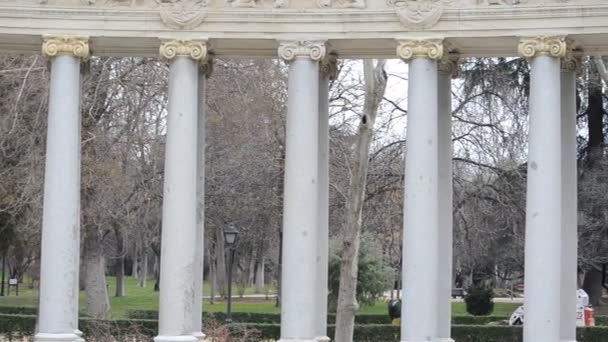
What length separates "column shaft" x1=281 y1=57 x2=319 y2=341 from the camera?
177 ft

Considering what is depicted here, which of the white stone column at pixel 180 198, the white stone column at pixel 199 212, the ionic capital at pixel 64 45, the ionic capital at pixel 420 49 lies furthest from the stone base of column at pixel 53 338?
A: the ionic capital at pixel 420 49

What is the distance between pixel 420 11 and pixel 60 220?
19852 millimetres

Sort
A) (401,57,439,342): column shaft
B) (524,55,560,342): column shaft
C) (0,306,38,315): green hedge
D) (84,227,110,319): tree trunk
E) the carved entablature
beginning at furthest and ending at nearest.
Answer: (0,306,38,315): green hedge → (84,227,110,319): tree trunk → the carved entablature → (401,57,439,342): column shaft → (524,55,560,342): column shaft

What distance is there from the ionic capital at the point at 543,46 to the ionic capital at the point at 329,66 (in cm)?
1024

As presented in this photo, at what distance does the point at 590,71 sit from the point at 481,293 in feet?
86.3

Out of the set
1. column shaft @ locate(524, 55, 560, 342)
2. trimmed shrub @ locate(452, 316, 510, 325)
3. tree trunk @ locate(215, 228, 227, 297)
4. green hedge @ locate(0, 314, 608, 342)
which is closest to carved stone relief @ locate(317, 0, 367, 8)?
column shaft @ locate(524, 55, 560, 342)

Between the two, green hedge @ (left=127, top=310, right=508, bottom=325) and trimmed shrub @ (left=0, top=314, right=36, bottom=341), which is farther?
green hedge @ (left=127, top=310, right=508, bottom=325)

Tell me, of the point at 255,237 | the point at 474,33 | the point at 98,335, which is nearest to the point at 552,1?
the point at 474,33

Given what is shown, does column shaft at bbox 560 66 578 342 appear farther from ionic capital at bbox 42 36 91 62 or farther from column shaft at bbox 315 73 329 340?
ionic capital at bbox 42 36 91 62

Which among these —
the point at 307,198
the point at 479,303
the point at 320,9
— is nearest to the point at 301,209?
the point at 307,198

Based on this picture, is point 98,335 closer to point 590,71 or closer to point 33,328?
point 33,328

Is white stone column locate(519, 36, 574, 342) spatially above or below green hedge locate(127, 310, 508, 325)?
above

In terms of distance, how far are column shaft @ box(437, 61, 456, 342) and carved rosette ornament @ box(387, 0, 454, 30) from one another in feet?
16.7

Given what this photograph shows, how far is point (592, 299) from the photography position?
429 ft
